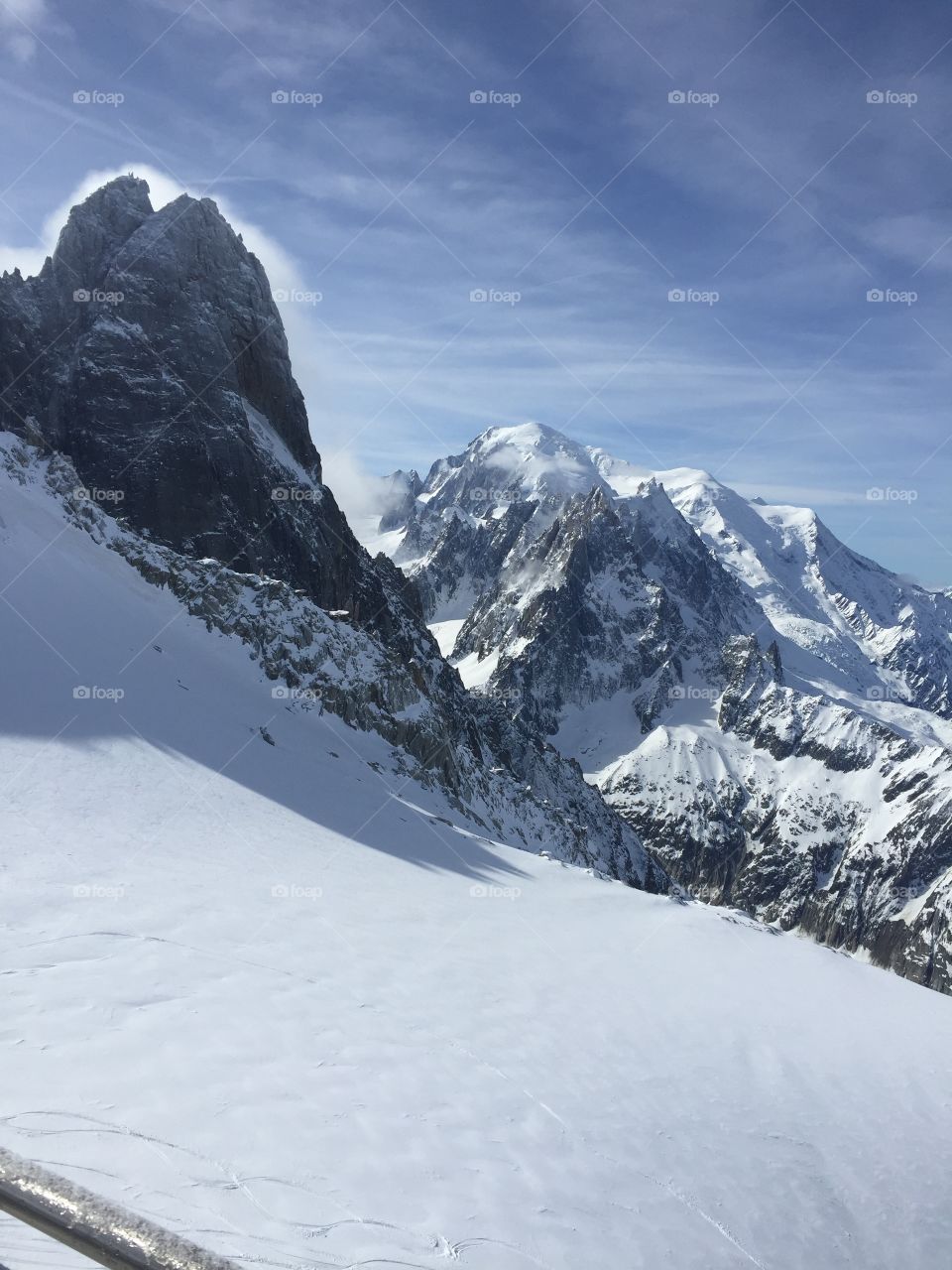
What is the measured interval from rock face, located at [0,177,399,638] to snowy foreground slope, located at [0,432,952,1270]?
6429cm

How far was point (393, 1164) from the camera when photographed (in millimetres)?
6922

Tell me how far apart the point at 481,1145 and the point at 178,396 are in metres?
88.0

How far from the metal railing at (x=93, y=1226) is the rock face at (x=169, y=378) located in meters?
76.3

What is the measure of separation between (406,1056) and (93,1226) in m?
5.54

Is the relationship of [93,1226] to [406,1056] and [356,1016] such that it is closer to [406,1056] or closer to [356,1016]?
[406,1056]

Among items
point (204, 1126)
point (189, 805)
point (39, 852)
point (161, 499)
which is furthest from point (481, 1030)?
point (161, 499)

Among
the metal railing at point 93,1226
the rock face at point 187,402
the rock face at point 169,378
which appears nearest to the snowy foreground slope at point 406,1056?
the metal railing at point 93,1226

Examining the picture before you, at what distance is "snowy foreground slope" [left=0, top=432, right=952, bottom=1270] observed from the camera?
6.28m

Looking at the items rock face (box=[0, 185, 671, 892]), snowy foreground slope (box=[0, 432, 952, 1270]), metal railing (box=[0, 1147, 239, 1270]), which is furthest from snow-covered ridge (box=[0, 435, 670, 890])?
metal railing (box=[0, 1147, 239, 1270])

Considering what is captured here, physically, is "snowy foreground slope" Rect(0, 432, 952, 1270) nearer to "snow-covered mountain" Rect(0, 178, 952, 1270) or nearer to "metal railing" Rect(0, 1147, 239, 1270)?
"snow-covered mountain" Rect(0, 178, 952, 1270)

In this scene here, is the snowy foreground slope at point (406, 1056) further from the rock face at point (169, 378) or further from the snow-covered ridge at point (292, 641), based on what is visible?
the rock face at point (169, 378)

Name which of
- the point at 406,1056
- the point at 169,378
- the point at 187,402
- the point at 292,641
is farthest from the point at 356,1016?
the point at 169,378

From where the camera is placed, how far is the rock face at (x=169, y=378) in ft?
262


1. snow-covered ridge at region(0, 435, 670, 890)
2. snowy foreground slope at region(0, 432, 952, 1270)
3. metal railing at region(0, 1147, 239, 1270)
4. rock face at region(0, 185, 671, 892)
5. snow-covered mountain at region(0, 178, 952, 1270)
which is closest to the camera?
metal railing at region(0, 1147, 239, 1270)
